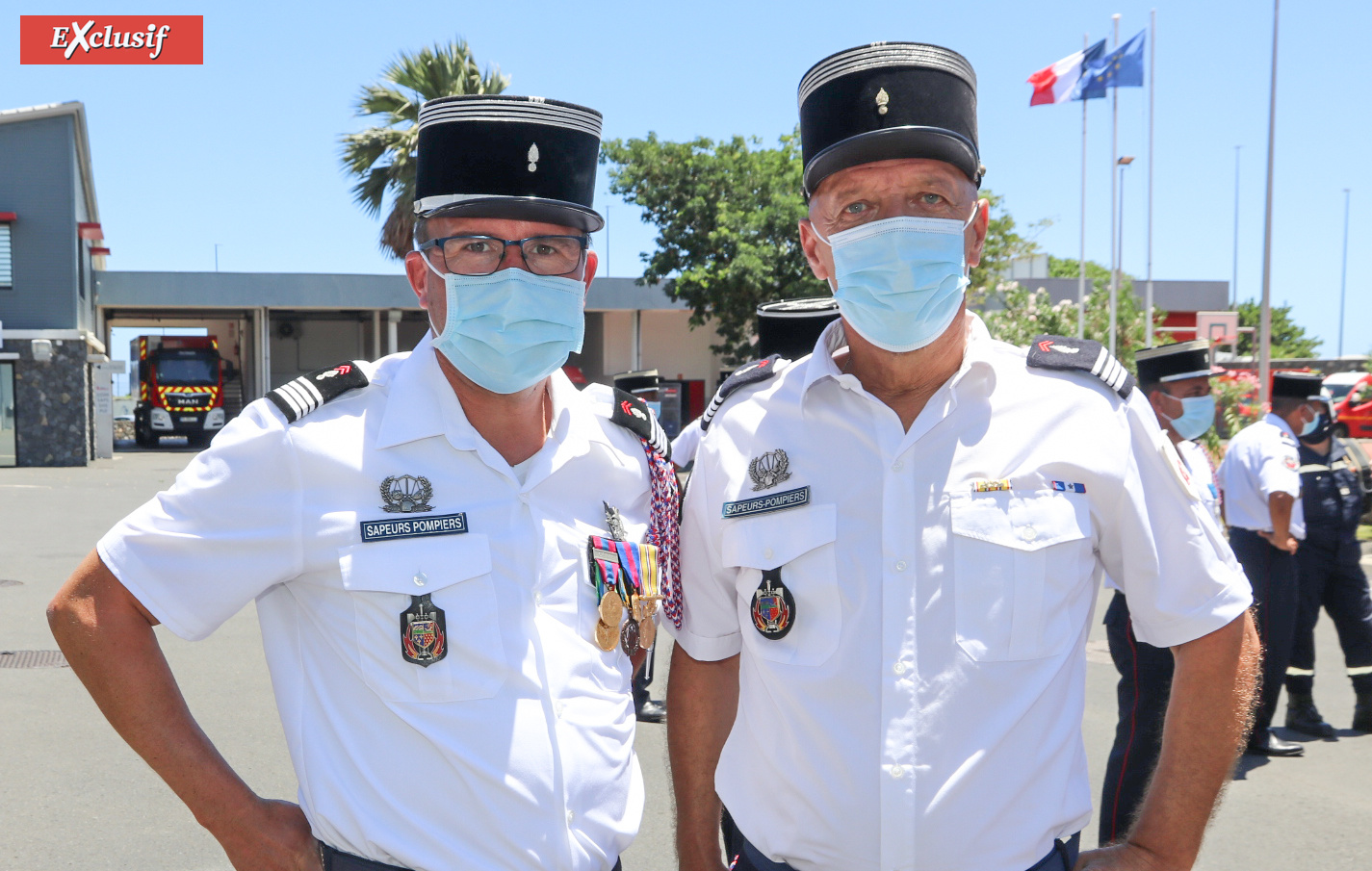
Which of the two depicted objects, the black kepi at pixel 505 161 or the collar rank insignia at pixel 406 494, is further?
the black kepi at pixel 505 161

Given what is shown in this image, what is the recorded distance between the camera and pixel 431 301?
2568 millimetres

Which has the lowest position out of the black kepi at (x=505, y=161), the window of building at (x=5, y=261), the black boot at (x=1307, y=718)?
the black boot at (x=1307, y=718)

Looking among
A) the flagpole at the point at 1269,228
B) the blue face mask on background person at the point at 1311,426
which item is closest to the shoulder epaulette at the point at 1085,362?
the blue face mask on background person at the point at 1311,426

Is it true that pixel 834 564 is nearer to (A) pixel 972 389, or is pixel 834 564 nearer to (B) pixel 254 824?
(A) pixel 972 389

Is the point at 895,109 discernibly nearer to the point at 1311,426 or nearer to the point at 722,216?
the point at 1311,426

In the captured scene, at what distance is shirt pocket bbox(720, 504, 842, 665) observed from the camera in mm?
2172

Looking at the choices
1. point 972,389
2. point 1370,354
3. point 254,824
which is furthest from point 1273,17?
point 254,824

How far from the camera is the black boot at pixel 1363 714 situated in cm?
641

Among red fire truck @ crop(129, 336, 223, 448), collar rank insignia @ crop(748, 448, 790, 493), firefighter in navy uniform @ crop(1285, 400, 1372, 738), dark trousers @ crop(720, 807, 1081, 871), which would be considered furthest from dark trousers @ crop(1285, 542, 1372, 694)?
red fire truck @ crop(129, 336, 223, 448)

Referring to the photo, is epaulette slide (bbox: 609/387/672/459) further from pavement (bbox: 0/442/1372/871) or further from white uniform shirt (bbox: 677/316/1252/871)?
pavement (bbox: 0/442/1372/871)

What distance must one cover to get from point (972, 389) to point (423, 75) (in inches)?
713

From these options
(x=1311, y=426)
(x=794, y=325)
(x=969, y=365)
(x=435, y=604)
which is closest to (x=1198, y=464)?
(x=794, y=325)

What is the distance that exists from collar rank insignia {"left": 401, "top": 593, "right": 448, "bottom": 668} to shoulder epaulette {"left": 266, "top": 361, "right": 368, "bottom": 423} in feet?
1.42

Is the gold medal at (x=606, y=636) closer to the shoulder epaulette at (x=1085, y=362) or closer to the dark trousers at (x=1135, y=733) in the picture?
the shoulder epaulette at (x=1085, y=362)
